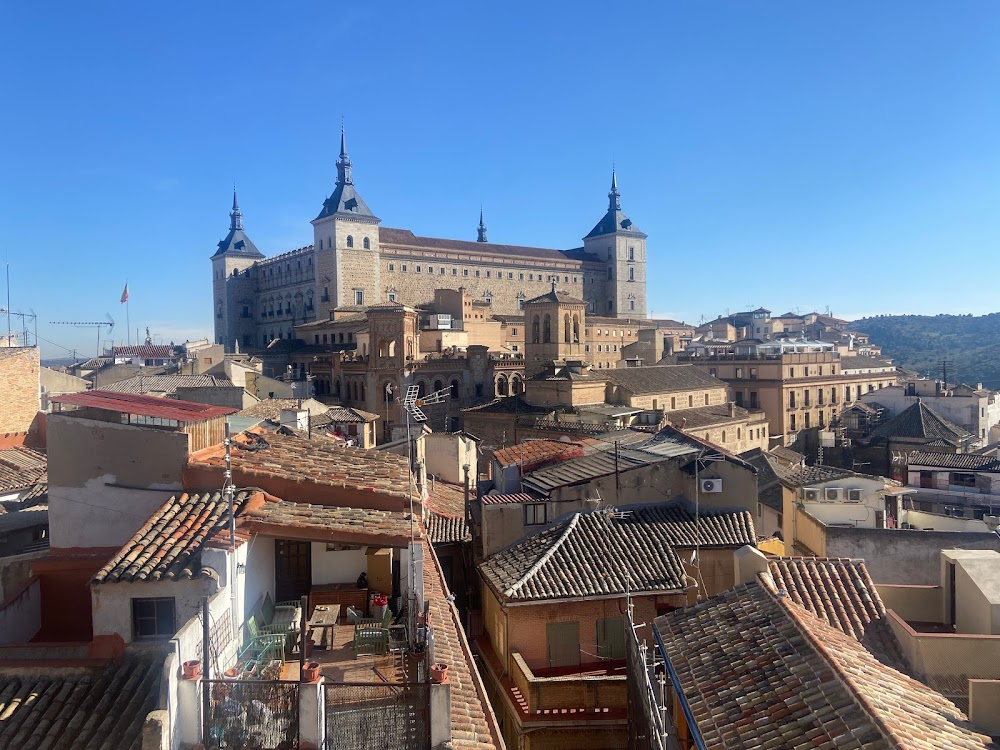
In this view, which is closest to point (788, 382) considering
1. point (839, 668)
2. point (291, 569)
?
point (839, 668)

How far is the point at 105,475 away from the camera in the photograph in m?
8.16

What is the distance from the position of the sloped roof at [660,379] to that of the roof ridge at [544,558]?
2795 cm

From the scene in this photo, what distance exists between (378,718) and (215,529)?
103 inches

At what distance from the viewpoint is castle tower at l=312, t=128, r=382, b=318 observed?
7488 cm

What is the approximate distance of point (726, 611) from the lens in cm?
875

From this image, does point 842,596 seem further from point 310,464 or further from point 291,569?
point 310,464

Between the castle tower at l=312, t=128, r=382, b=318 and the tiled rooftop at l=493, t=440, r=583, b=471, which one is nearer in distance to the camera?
the tiled rooftop at l=493, t=440, r=583, b=471

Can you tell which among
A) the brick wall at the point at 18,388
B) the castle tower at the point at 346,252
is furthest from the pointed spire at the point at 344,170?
the brick wall at the point at 18,388

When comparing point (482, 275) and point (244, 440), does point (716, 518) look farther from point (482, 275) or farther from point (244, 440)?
point (482, 275)

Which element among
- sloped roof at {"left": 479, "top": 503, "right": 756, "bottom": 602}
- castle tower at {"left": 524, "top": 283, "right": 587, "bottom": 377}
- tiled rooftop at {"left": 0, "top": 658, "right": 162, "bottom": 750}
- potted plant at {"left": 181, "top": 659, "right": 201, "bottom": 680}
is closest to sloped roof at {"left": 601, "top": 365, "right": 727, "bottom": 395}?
castle tower at {"left": 524, "top": 283, "right": 587, "bottom": 377}

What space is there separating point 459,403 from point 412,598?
4235 cm

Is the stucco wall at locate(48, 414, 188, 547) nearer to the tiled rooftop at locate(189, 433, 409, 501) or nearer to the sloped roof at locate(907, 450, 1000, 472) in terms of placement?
the tiled rooftop at locate(189, 433, 409, 501)

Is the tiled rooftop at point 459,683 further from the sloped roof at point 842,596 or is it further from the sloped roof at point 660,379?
the sloped roof at point 660,379

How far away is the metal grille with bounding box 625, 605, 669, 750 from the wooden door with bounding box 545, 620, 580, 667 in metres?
1.57
